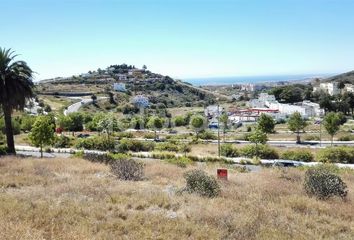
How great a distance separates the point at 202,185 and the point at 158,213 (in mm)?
3408

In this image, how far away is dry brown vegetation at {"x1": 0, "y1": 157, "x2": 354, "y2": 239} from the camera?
7895 millimetres

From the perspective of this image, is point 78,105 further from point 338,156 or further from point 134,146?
point 338,156

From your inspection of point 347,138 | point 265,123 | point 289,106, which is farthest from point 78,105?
point 347,138

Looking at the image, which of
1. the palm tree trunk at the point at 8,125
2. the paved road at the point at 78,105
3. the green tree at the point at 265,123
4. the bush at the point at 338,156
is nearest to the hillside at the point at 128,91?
the paved road at the point at 78,105

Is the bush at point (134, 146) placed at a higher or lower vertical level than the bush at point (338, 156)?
higher

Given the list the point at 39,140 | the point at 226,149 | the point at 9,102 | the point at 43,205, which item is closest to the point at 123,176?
the point at 43,205

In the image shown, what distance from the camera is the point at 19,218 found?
8.23 meters

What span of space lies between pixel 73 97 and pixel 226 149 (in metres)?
109

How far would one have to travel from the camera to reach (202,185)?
1290 cm

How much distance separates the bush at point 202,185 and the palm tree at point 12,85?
20.1 m

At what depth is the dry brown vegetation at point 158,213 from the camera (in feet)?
25.9

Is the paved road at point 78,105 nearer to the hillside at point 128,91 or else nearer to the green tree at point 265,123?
the hillside at point 128,91

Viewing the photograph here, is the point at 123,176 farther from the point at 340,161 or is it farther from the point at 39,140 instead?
the point at 340,161

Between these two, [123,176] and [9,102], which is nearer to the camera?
[123,176]
